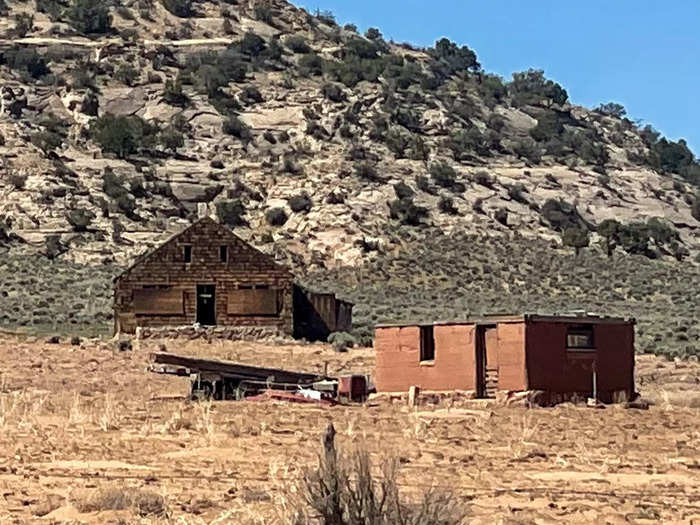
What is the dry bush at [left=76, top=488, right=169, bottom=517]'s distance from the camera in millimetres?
14109

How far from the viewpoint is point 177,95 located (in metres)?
92.2

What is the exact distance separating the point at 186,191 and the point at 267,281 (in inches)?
1229

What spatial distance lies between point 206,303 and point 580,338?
22.8m

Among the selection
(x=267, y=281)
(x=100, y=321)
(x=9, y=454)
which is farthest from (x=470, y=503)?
(x=100, y=321)

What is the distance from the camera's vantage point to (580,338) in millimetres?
30016

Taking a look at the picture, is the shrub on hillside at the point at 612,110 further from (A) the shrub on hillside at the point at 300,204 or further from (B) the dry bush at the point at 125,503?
(B) the dry bush at the point at 125,503

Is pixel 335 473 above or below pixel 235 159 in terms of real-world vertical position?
below

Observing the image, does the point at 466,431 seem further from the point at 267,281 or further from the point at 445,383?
the point at 267,281

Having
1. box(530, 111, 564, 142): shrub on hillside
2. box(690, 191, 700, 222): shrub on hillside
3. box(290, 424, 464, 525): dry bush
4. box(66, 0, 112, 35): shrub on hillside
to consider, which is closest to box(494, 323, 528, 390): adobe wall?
box(290, 424, 464, 525): dry bush

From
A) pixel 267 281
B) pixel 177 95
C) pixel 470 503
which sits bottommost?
pixel 470 503

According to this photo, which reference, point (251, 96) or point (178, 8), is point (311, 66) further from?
point (178, 8)

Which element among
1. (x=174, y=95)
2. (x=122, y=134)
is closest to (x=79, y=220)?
(x=122, y=134)

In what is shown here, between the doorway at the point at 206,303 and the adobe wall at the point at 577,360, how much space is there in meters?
22.1

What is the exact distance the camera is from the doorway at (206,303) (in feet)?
165
